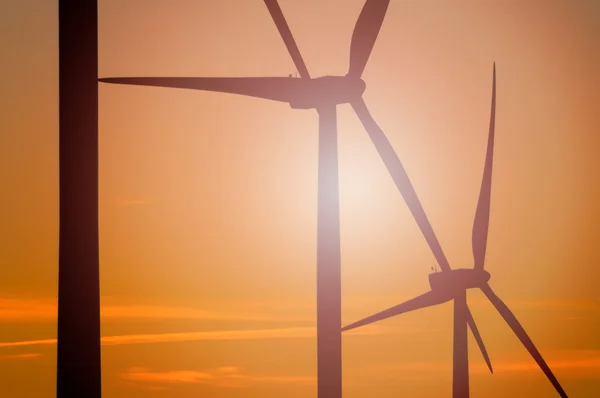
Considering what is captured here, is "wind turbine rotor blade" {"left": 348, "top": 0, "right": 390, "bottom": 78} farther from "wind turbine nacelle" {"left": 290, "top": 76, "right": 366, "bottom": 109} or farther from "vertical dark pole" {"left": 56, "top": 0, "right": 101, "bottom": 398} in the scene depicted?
"vertical dark pole" {"left": 56, "top": 0, "right": 101, "bottom": 398}

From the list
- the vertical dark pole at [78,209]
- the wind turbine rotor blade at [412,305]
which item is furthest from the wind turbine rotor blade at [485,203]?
the vertical dark pole at [78,209]

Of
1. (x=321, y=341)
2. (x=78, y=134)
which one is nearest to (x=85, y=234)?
(x=78, y=134)

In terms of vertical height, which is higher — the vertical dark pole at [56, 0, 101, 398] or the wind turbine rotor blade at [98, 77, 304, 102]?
the wind turbine rotor blade at [98, 77, 304, 102]

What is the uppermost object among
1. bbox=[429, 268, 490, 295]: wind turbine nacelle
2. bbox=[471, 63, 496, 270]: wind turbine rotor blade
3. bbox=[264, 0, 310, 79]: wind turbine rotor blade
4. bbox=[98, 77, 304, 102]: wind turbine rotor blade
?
bbox=[264, 0, 310, 79]: wind turbine rotor blade

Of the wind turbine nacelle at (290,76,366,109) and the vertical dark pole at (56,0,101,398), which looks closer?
the vertical dark pole at (56,0,101,398)

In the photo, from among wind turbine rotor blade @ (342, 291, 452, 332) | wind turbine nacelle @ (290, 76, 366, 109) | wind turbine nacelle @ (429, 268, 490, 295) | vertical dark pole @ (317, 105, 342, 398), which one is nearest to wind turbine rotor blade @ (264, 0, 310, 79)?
wind turbine nacelle @ (290, 76, 366, 109)

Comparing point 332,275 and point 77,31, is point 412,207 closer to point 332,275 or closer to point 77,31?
point 332,275
